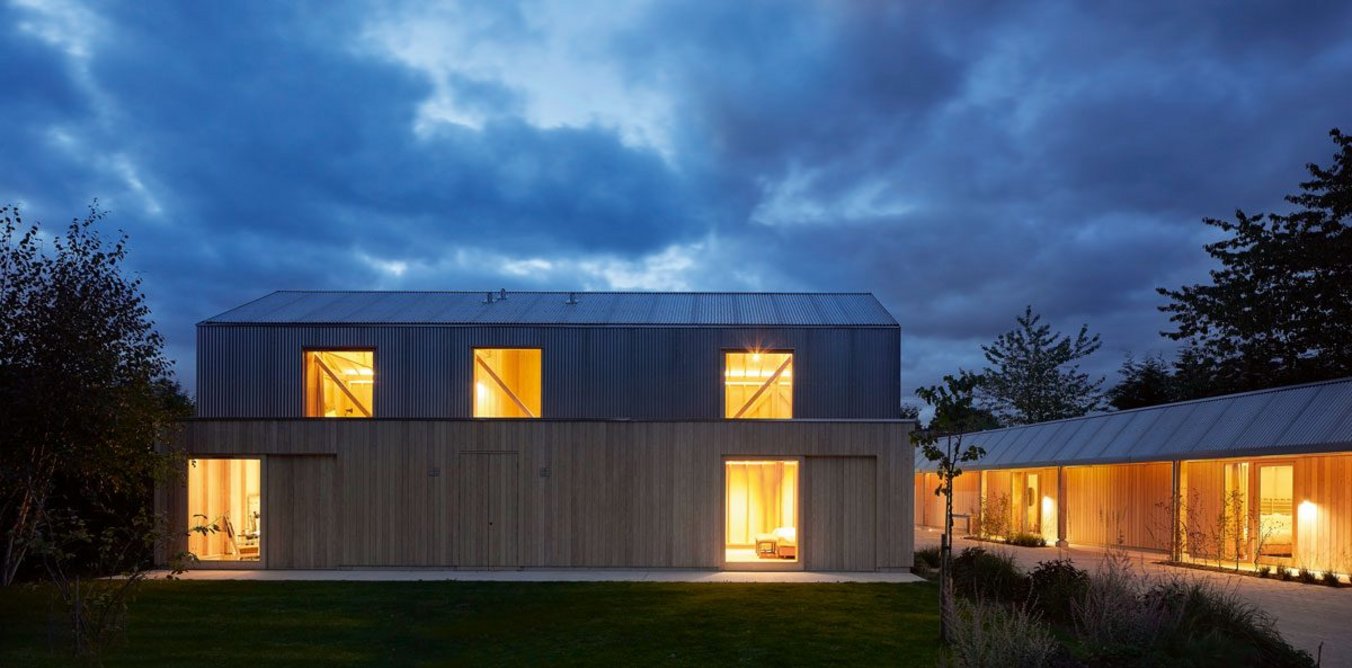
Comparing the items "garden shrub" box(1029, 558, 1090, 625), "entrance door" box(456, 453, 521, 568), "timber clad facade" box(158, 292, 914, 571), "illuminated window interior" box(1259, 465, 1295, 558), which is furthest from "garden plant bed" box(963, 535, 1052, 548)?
"entrance door" box(456, 453, 521, 568)

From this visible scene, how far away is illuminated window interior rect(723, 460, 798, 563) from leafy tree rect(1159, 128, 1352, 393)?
646 inches

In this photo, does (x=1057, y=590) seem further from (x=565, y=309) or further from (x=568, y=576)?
(x=565, y=309)

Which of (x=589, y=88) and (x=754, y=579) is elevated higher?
(x=589, y=88)

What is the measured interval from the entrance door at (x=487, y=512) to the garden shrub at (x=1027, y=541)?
13267 mm

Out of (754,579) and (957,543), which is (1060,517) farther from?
(754,579)

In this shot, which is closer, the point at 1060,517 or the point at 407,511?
the point at 407,511

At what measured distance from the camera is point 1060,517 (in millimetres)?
25703

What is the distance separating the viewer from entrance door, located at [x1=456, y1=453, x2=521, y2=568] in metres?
17.5

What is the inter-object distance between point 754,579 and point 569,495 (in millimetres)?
3661

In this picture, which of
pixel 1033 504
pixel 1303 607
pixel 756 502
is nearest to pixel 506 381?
pixel 756 502

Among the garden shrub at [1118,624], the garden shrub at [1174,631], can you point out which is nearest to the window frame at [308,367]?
the garden shrub at [1174,631]

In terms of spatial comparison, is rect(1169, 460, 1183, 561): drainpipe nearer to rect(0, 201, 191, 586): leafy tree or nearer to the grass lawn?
the grass lawn

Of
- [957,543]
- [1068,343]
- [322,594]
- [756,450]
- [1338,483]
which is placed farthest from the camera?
[1068,343]

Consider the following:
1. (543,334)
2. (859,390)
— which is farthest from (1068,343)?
(543,334)
